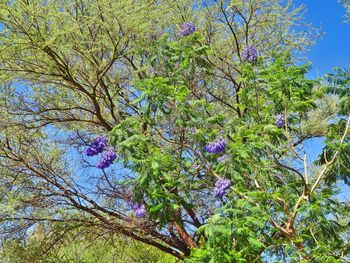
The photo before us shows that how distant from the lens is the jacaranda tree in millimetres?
5875

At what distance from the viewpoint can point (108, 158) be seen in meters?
6.55

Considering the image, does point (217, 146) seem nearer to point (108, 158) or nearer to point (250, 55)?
point (108, 158)

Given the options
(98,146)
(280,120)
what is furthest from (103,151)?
(280,120)

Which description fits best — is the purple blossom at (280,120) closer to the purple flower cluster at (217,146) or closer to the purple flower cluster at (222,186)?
the purple flower cluster at (217,146)

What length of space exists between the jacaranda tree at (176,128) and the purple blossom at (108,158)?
17 millimetres

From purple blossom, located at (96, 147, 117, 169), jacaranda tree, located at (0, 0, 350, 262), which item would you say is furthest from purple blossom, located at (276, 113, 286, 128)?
purple blossom, located at (96, 147, 117, 169)

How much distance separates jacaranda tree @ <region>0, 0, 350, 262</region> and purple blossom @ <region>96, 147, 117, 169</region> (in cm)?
2

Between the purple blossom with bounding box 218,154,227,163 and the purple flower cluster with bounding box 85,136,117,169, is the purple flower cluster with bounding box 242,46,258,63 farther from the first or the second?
the purple flower cluster with bounding box 85,136,117,169

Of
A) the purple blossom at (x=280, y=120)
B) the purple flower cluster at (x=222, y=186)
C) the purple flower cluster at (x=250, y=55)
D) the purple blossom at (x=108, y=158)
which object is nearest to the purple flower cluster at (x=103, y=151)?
the purple blossom at (x=108, y=158)

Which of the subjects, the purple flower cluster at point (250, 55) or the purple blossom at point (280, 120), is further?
the purple flower cluster at point (250, 55)

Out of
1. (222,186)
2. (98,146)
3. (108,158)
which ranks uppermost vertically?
(98,146)

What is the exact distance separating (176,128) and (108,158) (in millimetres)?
1200

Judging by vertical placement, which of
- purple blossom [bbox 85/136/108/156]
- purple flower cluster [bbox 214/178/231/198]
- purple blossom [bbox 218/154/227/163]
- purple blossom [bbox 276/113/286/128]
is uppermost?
purple blossom [bbox 85/136/108/156]

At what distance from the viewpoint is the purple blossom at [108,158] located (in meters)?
6.54
